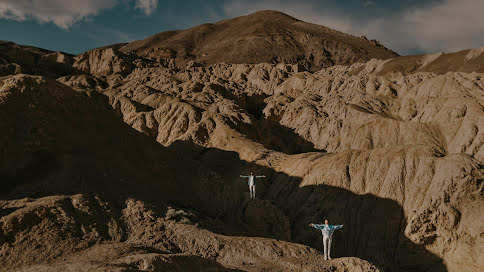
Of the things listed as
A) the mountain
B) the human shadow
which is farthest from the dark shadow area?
the mountain

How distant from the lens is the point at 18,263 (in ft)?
37.2

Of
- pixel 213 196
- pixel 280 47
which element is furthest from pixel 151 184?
pixel 280 47

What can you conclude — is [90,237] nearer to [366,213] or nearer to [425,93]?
[366,213]

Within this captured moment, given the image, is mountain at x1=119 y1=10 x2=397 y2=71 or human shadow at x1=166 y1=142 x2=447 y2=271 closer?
human shadow at x1=166 y1=142 x2=447 y2=271

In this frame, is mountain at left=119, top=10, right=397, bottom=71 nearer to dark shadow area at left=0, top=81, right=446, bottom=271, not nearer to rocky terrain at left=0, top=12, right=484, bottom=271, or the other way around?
rocky terrain at left=0, top=12, right=484, bottom=271

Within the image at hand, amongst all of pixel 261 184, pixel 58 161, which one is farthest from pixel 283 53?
pixel 58 161

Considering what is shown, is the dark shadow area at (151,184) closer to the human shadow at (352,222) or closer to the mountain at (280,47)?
the human shadow at (352,222)

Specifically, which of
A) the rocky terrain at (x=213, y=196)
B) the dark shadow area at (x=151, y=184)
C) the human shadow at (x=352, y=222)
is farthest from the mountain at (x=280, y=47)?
the dark shadow area at (x=151, y=184)

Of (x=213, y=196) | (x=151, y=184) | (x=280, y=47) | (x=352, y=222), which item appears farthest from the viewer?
(x=280, y=47)

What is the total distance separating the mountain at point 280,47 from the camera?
152m

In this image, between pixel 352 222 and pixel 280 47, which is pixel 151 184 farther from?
pixel 280 47

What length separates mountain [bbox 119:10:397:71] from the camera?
500ft

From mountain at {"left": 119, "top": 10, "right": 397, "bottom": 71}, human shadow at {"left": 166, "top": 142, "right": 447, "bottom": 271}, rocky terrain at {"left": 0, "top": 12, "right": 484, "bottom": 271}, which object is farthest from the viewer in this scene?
mountain at {"left": 119, "top": 10, "right": 397, "bottom": 71}

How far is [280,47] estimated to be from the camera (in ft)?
533
